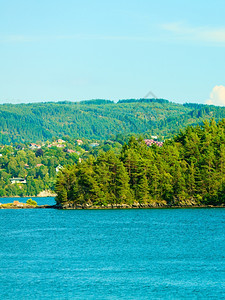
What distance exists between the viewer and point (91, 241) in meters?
74.2

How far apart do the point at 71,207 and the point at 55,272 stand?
81.1 m

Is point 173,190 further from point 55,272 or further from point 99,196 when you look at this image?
point 55,272

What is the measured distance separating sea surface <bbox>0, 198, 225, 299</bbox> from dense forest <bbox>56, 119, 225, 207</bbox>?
2772cm

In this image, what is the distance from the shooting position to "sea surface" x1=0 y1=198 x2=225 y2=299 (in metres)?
46.7

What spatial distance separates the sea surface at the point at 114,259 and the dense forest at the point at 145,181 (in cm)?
2772

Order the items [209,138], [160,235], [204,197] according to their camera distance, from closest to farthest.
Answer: [160,235] < [204,197] < [209,138]

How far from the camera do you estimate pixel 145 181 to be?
424 ft

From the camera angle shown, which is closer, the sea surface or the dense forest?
the sea surface

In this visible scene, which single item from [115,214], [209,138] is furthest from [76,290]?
[209,138]

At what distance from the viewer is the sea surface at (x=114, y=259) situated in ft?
153

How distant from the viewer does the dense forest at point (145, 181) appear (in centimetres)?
12850

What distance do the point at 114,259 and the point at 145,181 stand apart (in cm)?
6978

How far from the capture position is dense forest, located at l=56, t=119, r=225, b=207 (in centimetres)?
12850

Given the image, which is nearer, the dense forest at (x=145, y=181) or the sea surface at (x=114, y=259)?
the sea surface at (x=114, y=259)
